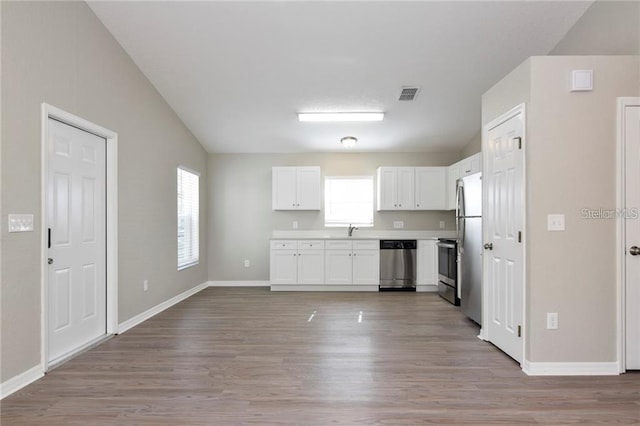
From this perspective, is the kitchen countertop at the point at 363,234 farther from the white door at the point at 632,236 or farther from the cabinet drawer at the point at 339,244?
the white door at the point at 632,236

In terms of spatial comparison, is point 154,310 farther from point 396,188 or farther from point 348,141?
point 396,188

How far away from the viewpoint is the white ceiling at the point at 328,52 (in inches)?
135

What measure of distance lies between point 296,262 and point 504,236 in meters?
3.58

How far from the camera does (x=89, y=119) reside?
337 centimetres

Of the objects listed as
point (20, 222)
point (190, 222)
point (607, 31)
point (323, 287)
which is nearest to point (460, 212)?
point (607, 31)

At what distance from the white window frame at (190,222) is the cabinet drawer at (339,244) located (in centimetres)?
224

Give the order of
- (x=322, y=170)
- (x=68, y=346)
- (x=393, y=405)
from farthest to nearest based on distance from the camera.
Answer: (x=322, y=170), (x=68, y=346), (x=393, y=405)

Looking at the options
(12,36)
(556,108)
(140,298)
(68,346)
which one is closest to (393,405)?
(556,108)

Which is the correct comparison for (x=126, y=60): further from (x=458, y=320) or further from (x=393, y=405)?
(x=458, y=320)

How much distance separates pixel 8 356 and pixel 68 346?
2.54ft

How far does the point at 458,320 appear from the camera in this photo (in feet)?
14.1

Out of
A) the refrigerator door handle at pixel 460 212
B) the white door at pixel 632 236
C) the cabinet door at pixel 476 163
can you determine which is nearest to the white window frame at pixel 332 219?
the cabinet door at pixel 476 163

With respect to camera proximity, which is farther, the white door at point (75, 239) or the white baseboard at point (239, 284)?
the white baseboard at point (239, 284)

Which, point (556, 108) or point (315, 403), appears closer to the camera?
point (315, 403)
